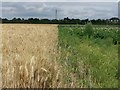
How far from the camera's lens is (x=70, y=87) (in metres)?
5.13

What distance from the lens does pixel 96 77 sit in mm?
6520

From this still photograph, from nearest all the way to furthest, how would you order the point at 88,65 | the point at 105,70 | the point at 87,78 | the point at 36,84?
the point at 36,84, the point at 87,78, the point at 105,70, the point at 88,65

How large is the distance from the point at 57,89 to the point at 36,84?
0.30m

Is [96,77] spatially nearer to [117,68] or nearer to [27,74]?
[117,68]

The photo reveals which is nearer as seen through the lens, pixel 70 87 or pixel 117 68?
pixel 70 87

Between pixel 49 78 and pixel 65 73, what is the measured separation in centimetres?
116

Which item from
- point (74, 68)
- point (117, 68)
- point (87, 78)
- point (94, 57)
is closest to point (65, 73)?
point (87, 78)

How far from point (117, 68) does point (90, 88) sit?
2.38 meters

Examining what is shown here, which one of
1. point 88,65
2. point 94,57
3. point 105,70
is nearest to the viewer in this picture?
point 105,70

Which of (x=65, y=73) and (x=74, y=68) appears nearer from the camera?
(x=65, y=73)

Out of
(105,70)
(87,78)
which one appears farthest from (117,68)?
(87,78)

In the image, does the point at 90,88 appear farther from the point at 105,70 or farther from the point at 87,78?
Answer: the point at 105,70

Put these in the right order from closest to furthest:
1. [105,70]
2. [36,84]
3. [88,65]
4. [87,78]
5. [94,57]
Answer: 1. [36,84]
2. [87,78]
3. [105,70]
4. [88,65]
5. [94,57]

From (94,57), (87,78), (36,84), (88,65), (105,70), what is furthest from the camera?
(94,57)
